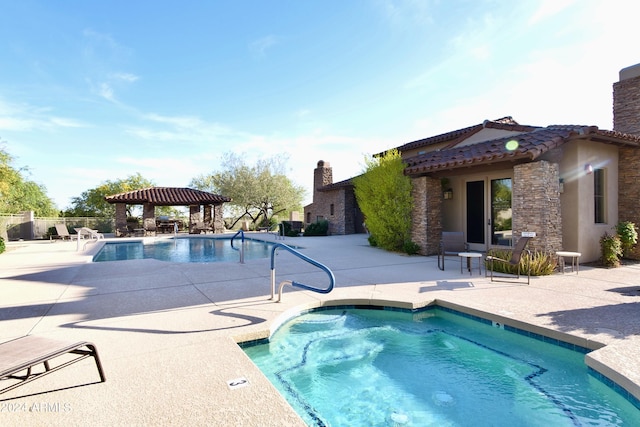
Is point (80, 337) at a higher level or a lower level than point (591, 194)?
lower

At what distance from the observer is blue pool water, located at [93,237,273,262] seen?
14.5 meters

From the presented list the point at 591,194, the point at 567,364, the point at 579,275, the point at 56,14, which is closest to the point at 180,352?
the point at 567,364

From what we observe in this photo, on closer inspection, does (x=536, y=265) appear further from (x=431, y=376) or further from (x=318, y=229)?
(x=318, y=229)

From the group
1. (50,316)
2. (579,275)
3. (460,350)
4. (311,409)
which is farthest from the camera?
(579,275)

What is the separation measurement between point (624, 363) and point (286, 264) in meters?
7.71

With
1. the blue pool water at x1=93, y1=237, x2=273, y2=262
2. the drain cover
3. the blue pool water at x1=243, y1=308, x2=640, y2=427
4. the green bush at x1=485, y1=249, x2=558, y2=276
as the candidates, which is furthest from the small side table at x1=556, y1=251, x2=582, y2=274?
the blue pool water at x1=93, y1=237, x2=273, y2=262

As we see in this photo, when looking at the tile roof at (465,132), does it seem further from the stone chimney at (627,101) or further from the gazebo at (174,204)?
the gazebo at (174,204)

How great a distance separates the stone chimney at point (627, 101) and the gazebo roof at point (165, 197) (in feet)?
78.4

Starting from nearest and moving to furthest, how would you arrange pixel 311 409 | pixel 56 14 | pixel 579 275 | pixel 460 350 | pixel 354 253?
pixel 311 409
pixel 460 350
pixel 579 275
pixel 56 14
pixel 354 253

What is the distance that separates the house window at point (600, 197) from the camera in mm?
10055

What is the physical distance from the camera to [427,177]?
1178 centimetres

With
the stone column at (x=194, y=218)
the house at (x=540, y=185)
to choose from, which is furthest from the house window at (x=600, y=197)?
the stone column at (x=194, y=218)

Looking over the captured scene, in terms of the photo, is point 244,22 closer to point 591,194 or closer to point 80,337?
point 80,337

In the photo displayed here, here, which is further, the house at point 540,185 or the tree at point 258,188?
the tree at point 258,188
